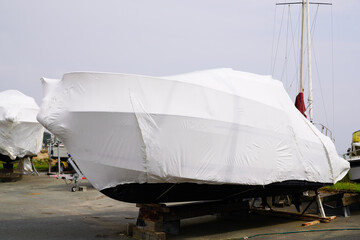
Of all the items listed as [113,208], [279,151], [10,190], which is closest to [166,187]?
[279,151]

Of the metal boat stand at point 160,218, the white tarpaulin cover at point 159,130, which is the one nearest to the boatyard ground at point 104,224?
the metal boat stand at point 160,218

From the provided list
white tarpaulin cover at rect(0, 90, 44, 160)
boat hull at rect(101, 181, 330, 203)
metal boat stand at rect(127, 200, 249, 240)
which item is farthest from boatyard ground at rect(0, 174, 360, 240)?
white tarpaulin cover at rect(0, 90, 44, 160)

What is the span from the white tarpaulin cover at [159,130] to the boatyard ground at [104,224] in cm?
145

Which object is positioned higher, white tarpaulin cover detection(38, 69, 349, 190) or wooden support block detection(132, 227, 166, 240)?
white tarpaulin cover detection(38, 69, 349, 190)

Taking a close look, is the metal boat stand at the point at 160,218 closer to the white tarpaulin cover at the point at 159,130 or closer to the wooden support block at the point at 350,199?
the white tarpaulin cover at the point at 159,130

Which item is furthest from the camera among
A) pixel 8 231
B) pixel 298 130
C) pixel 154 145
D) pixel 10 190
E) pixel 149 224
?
pixel 10 190

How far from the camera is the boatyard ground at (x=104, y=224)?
7773 millimetres

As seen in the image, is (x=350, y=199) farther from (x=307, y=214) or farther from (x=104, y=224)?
(x=104, y=224)

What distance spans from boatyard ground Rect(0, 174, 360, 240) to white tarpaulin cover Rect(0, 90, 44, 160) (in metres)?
5.22

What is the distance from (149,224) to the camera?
7.39 metres

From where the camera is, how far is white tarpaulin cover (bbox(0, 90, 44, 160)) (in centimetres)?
1731

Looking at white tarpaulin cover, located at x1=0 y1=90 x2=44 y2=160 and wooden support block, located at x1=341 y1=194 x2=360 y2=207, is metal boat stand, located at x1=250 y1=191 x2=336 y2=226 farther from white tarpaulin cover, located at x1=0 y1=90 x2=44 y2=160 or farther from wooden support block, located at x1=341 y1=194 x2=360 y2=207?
white tarpaulin cover, located at x1=0 y1=90 x2=44 y2=160

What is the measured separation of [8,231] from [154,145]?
376 centimetres

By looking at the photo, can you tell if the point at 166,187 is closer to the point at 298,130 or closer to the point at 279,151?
the point at 279,151
